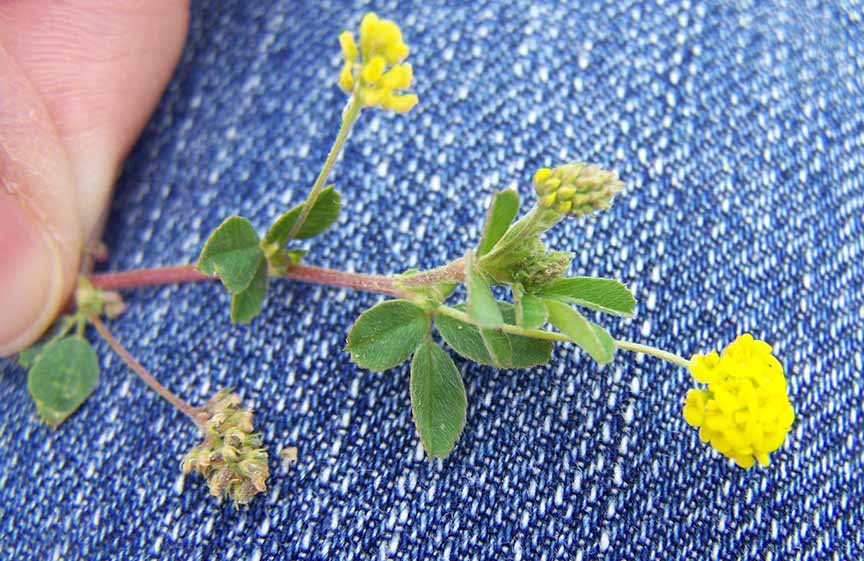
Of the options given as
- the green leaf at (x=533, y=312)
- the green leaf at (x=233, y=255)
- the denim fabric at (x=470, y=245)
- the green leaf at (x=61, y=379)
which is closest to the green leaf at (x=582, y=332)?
the green leaf at (x=533, y=312)

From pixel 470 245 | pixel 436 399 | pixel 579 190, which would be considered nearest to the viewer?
pixel 579 190

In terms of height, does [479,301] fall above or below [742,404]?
above

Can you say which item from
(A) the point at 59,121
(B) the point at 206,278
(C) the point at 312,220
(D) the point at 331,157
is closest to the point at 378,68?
(D) the point at 331,157

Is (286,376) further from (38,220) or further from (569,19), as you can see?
(569,19)

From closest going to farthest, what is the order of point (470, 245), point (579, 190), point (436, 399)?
point (579, 190)
point (436, 399)
point (470, 245)

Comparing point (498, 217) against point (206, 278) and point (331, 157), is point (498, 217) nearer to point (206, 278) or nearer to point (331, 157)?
point (331, 157)
